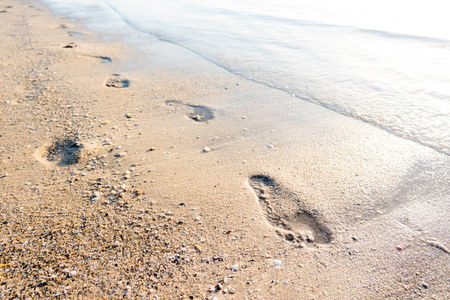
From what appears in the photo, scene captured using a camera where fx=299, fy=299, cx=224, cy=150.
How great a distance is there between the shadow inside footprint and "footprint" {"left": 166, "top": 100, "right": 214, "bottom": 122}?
127 centimetres

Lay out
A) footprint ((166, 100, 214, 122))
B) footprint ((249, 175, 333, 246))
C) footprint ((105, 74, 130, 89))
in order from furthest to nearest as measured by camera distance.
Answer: footprint ((105, 74, 130, 89))
footprint ((166, 100, 214, 122))
footprint ((249, 175, 333, 246))

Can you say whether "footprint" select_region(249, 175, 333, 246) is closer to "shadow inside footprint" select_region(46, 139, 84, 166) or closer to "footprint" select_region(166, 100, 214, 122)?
"footprint" select_region(166, 100, 214, 122)

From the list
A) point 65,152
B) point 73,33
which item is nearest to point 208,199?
point 65,152

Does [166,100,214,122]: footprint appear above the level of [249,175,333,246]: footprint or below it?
above

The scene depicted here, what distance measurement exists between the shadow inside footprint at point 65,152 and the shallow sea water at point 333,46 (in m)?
2.81

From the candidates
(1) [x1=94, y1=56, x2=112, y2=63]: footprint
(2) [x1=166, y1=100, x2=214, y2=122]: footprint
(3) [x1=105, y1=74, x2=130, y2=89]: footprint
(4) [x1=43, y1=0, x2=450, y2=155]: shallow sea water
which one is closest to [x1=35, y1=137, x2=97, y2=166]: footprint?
(2) [x1=166, y1=100, x2=214, y2=122]: footprint

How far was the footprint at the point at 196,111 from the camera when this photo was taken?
11.6 feet

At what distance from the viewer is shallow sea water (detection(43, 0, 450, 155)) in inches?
150

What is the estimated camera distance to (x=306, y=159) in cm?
286

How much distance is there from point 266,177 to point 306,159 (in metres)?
0.49

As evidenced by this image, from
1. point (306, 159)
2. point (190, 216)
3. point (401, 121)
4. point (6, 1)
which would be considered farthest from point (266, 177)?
point (6, 1)

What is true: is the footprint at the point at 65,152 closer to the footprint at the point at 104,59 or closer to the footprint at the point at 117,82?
the footprint at the point at 117,82

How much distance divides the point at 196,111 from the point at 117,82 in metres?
1.50

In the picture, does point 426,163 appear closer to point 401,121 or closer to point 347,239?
point 401,121
